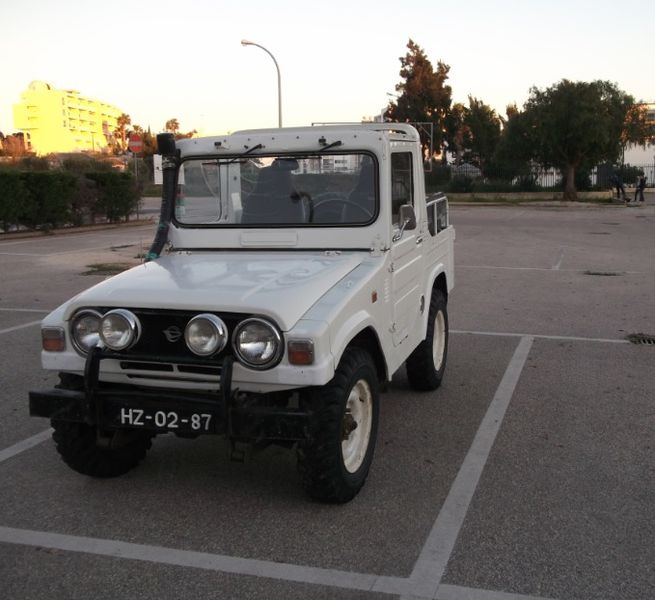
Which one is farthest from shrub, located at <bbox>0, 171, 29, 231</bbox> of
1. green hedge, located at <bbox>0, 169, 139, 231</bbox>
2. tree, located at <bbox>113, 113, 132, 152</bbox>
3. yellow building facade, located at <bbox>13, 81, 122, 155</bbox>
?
yellow building facade, located at <bbox>13, 81, 122, 155</bbox>

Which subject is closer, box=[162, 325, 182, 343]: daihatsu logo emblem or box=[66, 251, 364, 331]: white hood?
box=[66, 251, 364, 331]: white hood

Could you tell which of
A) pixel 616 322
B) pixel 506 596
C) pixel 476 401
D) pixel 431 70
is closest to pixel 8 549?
pixel 506 596

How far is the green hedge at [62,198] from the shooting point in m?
21.0

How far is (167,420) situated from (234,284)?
2.59 ft

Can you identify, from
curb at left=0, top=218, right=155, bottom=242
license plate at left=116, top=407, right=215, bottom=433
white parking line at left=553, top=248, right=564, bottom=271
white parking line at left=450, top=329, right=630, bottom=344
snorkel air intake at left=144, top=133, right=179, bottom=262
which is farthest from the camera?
curb at left=0, top=218, right=155, bottom=242

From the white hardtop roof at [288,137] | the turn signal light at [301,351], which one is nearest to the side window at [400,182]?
the white hardtop roof at [288,137]

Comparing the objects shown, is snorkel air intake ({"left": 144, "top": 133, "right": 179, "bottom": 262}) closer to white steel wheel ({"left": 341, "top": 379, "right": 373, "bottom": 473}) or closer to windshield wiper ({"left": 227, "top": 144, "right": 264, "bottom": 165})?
windshield wiper ({"left": 227, "top": 144, "right": 264, "bottom": 165})

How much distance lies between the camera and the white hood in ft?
12.5

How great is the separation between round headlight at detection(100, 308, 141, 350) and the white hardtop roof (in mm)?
1751

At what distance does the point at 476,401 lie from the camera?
6191 mm

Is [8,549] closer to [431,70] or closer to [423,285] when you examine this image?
[423,285]

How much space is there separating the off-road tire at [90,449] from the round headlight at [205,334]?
33.6 inches

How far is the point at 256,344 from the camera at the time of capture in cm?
375

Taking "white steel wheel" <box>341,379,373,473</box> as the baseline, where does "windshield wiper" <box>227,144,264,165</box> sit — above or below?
above
